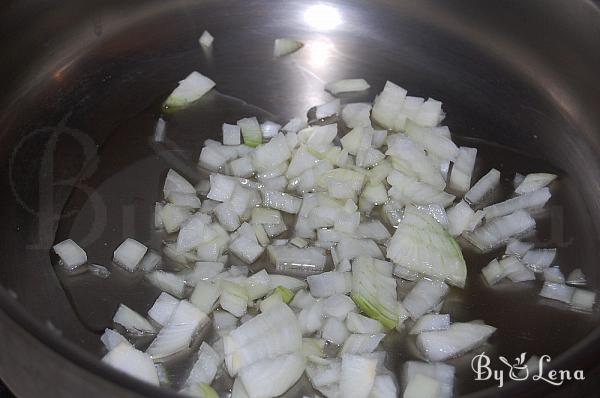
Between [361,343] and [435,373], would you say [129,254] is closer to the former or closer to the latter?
[361,343]

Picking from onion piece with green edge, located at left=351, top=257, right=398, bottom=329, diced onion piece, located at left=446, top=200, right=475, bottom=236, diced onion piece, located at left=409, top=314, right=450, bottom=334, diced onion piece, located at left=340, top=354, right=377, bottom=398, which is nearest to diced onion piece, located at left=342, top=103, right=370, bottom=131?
diced onion piece, located at left=446, top=200, right=475, bottom=236

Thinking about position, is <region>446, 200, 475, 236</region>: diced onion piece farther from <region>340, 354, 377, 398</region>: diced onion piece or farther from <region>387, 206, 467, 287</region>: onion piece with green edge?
<region>340, 354, 377, 398</region>: diced onion piece

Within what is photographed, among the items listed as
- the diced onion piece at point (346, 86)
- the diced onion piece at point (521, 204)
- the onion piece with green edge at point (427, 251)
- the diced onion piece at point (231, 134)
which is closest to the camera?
the onion piece with green edge at point (427, 251)

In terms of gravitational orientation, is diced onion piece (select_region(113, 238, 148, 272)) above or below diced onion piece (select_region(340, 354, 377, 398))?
above

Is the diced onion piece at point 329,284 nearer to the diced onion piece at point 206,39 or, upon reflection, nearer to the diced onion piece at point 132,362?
the diced onion piece at point 132,362

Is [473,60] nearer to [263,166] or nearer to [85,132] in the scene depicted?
[263,166]

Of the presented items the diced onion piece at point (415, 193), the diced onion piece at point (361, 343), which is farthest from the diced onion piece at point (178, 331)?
the diced onion piece at point (415, 193)

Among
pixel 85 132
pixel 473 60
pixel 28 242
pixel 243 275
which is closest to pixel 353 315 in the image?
pixel 243 275

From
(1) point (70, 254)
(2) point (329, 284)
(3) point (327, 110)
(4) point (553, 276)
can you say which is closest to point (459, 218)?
(4) point (553, 276)
